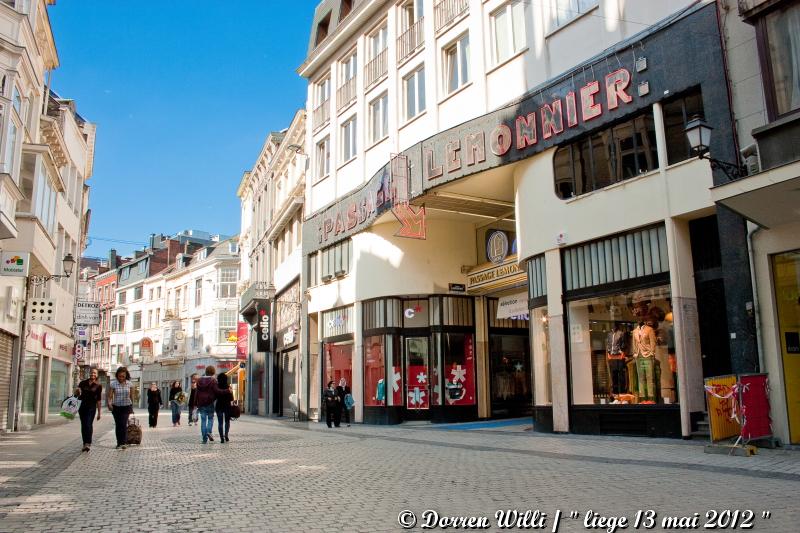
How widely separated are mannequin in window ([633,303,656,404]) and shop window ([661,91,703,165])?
321 cm

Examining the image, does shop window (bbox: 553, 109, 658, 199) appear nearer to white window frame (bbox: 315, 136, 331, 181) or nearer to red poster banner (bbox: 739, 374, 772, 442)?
red poster banner (bbox: 739, 374, 772, 442)

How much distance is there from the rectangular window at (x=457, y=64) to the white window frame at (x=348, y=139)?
19.7ft

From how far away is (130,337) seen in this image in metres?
73.3

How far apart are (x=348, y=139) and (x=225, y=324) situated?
35.7 metres

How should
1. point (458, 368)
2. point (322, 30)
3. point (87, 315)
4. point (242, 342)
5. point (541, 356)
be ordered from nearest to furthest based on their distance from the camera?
1. point (541, 356)
2. point (458, 368)
3. point (322, 30)
4. point (87, 315)
5. point (242, 342)

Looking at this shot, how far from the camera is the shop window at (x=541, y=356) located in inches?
673

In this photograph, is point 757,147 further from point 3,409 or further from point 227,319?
point 227,319

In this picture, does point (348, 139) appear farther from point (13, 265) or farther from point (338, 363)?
point (13, 265)

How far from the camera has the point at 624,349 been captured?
15.2 m

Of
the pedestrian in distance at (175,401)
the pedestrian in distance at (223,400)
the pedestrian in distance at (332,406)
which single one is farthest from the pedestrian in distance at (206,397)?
the pedestrian in distance at (175,401)

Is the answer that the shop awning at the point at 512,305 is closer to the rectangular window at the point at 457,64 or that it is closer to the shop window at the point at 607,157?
the shop window at the point at 607,157

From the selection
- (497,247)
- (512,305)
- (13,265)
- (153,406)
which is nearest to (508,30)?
(497,247)

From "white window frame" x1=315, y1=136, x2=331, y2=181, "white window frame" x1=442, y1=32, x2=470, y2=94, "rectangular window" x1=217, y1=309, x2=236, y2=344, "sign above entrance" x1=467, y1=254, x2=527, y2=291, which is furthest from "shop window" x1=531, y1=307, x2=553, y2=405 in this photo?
"rectangular window" x1=217, y1=309, x2=236, y2=344

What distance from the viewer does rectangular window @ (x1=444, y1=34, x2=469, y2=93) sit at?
69.9 feet
